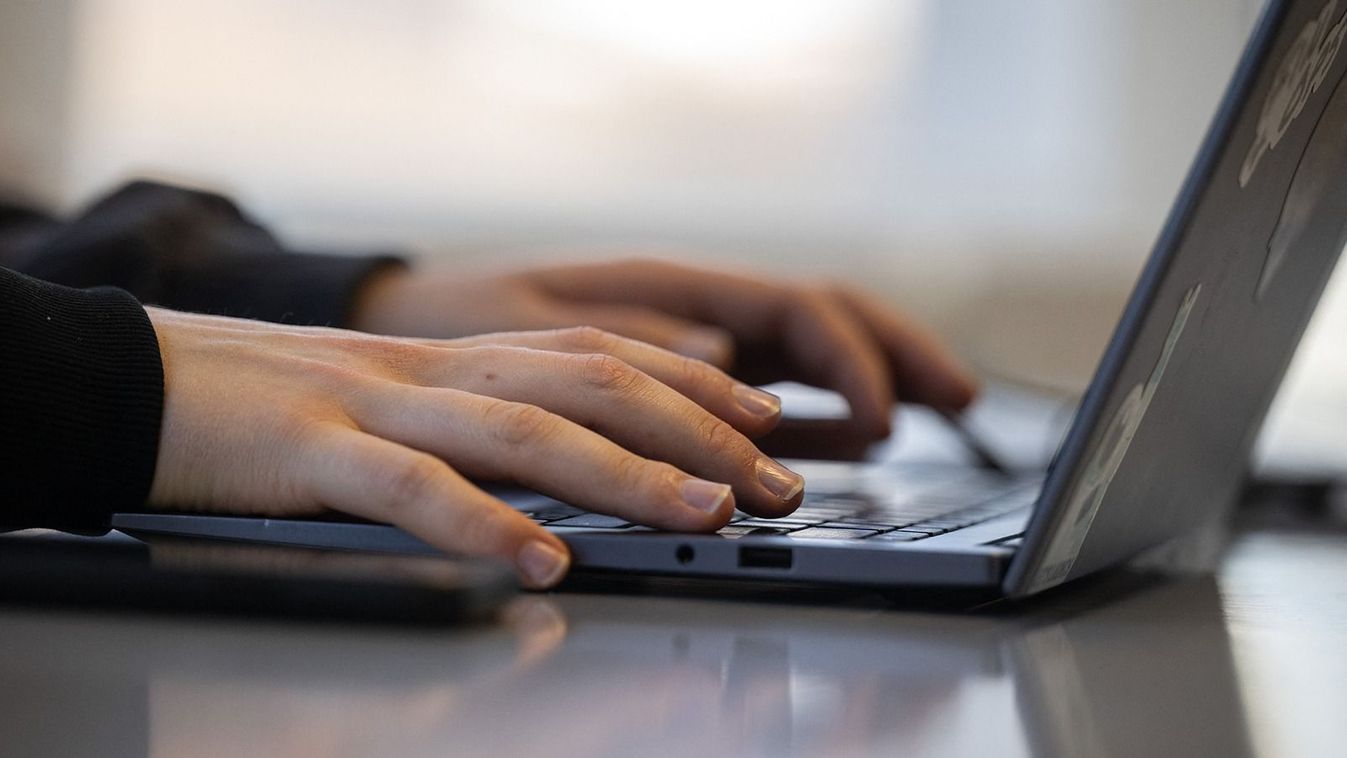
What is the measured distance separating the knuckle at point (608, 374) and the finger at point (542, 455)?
0.03 meters

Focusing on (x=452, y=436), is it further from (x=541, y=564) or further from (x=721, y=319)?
(x=721, y=319)

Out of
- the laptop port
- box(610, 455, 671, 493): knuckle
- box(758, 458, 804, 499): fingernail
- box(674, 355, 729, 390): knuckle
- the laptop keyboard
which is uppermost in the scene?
Answer: box(674, 355, 729, 390): knuckle

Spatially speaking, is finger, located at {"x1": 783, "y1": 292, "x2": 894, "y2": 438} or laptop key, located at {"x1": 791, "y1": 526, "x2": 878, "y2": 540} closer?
laptop key, located at {"x1": 791, "y1": 526, "x2": 878, "y2": 540}

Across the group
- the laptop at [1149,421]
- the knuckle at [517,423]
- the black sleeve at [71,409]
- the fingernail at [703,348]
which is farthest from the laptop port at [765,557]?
the fingernail at [703,348]

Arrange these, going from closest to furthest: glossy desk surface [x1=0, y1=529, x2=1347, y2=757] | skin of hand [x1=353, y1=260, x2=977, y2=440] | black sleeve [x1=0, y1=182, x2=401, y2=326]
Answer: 1. glossy desk surface [x1=0, y1=529, x2=1347, y2=757]
2. black sleeve [x1=0, y1=182, x2=401, y2=326]
3. skin of hand [x1=353, y1=260, x2=977, y2=440]

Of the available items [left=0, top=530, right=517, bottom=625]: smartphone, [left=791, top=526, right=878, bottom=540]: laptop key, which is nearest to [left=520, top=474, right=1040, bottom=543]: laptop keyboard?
[left=791, top=526, right=878, bottom=540]: laptop key

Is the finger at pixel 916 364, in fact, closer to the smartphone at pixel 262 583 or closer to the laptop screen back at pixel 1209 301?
the laptop screen back at pixel 1209 301

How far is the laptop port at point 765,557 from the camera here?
1.56 ft

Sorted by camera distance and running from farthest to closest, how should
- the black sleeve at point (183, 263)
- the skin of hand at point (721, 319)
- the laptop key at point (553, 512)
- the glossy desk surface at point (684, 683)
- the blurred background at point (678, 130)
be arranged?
the blurred background at point (678, 130) → the skin of hand at point (721, 319) → the black sleeve at point (183, 263) → the laptop key at point (553, 512) → the glossy desk surface at point (684, 683)

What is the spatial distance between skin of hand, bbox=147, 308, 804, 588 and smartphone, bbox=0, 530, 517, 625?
0.17 feet

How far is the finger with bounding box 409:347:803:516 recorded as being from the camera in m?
0.55

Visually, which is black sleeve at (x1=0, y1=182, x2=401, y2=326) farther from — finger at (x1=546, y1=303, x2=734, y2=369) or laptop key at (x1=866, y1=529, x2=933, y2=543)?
laptop key at (x1=866, y1=529, x2=933, y2=543)

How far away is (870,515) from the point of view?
597mm

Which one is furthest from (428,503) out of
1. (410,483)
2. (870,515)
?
(870,515)
